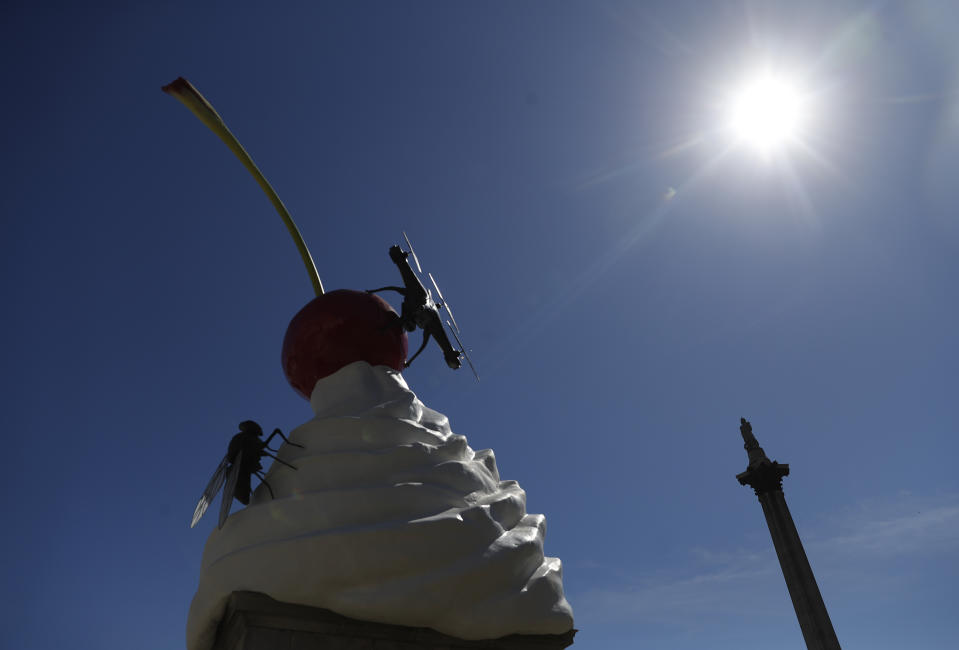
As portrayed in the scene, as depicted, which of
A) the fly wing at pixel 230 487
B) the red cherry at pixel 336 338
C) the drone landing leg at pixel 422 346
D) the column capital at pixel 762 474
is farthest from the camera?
the column capital at pixel 762 474

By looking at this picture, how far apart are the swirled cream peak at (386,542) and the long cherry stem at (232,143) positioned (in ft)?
12.5

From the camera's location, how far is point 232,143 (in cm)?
1054

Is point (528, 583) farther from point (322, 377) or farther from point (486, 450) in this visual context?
point (322, 377)

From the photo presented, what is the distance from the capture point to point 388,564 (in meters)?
6.07

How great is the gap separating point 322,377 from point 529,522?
10.8 feet

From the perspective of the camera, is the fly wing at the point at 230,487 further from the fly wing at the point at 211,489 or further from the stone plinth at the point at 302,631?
the stone plinth at the point at 302,631

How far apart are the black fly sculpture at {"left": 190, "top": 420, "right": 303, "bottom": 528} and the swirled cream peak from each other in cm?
22

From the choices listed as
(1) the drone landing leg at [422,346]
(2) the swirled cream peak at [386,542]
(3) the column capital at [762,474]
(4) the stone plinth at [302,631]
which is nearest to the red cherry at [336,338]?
(1) the drone landing leg at [422,346]

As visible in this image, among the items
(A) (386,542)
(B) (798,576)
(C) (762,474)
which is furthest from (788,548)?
(A) (386,542)

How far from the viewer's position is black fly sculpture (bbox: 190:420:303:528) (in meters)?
7.16

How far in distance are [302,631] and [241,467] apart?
84.9 inches

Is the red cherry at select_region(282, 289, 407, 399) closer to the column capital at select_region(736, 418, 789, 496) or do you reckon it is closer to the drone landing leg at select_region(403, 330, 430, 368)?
the drone landing leg at select_region(403, 330, 430, 368)

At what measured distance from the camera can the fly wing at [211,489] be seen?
281 inches

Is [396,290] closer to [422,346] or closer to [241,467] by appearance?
[422,346]
